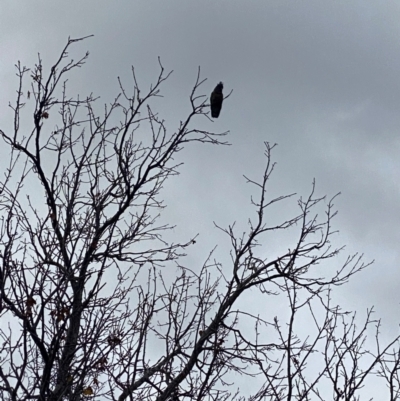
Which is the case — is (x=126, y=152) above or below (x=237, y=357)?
above

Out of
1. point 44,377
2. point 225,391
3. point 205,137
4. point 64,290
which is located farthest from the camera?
point 205,137

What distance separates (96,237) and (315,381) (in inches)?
109

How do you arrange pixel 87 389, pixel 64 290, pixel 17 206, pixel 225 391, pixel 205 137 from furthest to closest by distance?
pixel 205 137 < pixel 17 206 < pixel 225 391 < pixel 87 389 < pixel 64 290

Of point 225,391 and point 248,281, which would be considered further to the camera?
point 248,281

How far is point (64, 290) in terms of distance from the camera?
172 inches

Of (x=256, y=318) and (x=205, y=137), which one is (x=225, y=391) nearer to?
(x=256, y=318)

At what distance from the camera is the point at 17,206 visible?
6375 mm

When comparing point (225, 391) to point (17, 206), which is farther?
point (17, 206)

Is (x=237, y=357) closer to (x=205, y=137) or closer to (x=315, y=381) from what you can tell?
(x=315, y=381)

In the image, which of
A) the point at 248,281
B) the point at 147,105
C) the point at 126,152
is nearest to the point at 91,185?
the point at 126,152

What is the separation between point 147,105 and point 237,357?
121 inches

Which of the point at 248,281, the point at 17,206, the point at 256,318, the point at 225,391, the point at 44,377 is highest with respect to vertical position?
the point at 17,206

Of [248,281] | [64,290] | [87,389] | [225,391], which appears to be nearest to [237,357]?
[225,391]

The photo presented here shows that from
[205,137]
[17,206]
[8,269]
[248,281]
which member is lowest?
[8,269]
